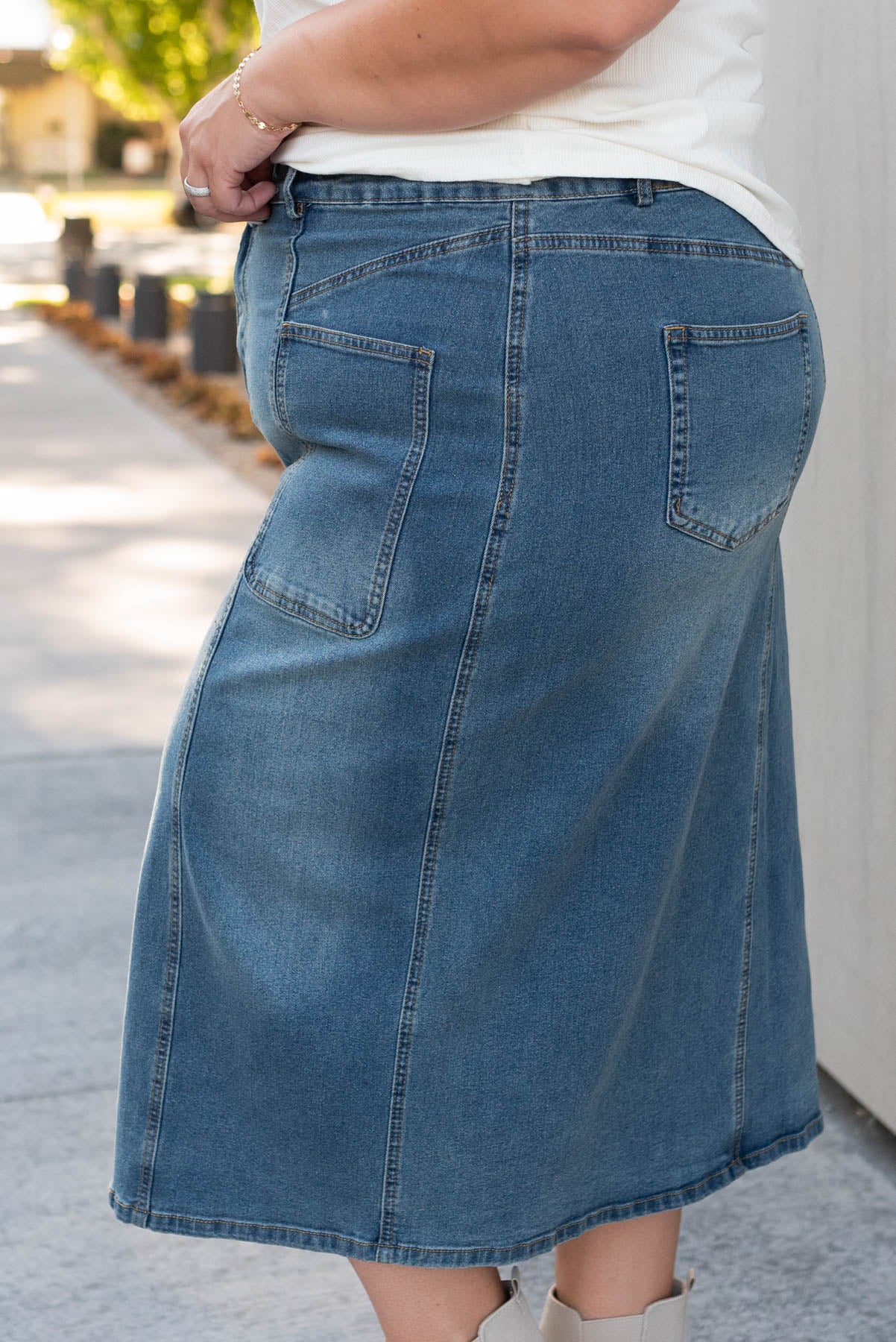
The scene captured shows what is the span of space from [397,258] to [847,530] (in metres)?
1.10

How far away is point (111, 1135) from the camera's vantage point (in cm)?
229

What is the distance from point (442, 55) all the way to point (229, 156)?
231mm

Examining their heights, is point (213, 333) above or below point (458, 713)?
below

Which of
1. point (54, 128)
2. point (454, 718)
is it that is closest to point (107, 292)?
point (454, 718)

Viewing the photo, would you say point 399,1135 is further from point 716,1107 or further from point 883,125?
point 883,125

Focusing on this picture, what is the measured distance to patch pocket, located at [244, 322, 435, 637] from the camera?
116cm

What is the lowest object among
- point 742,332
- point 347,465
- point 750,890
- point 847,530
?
point 750,890

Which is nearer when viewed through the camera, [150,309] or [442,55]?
[442,55]

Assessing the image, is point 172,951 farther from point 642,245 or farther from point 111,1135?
point 111,1135

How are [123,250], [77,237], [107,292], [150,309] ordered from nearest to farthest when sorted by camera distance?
[150,309] → [107,292] → [77,237] → [123,250]

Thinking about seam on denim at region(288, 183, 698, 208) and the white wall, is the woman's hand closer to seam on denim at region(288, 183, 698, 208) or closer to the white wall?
seam on denim at region(288, 183, 698, 208)

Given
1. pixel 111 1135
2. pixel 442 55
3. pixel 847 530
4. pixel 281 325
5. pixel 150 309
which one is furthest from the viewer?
pixel 150 309

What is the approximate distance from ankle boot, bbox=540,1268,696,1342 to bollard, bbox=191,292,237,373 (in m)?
8.85

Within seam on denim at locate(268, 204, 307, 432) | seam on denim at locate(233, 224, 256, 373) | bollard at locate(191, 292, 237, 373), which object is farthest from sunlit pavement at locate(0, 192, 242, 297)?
seam on denim at locate(268, 204, 307, 432)
